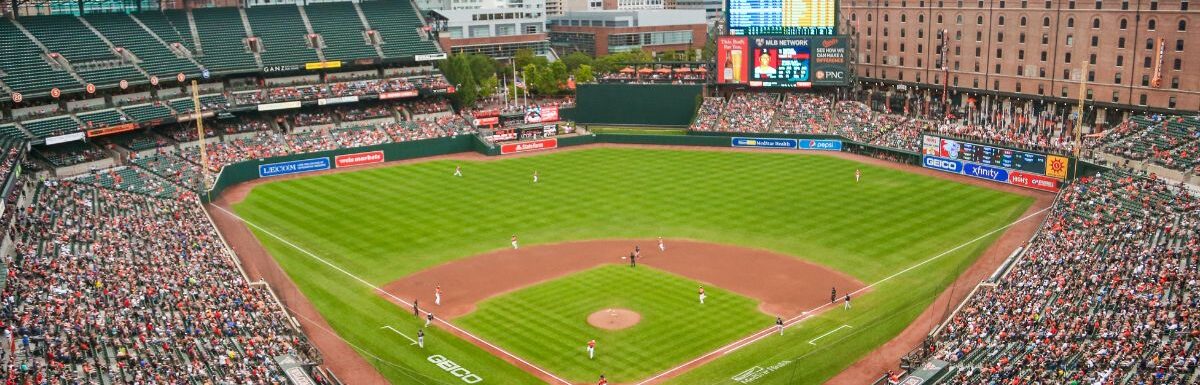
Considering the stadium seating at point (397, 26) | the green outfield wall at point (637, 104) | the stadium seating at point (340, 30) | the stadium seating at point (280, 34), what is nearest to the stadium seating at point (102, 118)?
the stadium seating at point (280, 34)

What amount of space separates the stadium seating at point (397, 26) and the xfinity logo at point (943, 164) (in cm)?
4391

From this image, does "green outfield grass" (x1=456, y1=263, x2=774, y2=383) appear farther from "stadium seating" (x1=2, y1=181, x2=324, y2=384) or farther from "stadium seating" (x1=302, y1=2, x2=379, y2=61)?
"stadium seating" (x1=302, y1=2, x2=379, y2=61)

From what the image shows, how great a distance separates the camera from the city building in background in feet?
510

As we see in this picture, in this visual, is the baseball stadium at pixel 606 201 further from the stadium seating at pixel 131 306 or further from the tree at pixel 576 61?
the tree at pixel 576 61

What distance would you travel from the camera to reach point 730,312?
42750mm

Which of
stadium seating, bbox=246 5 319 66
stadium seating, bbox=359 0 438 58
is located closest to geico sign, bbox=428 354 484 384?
stadium seating, bbox=246 5 319 66

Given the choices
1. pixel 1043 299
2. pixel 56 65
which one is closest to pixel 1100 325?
pixel 1043 299

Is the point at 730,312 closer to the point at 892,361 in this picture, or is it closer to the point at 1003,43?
the point at 892,361

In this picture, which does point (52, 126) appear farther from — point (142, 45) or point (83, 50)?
point (142, 45)

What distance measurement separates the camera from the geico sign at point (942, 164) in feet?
233

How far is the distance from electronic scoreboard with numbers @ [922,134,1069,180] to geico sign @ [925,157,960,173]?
0.84 feet

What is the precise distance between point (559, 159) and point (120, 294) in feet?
151

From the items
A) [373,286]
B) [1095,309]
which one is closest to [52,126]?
[373,286]

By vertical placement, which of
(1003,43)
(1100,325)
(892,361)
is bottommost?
(892,361)
